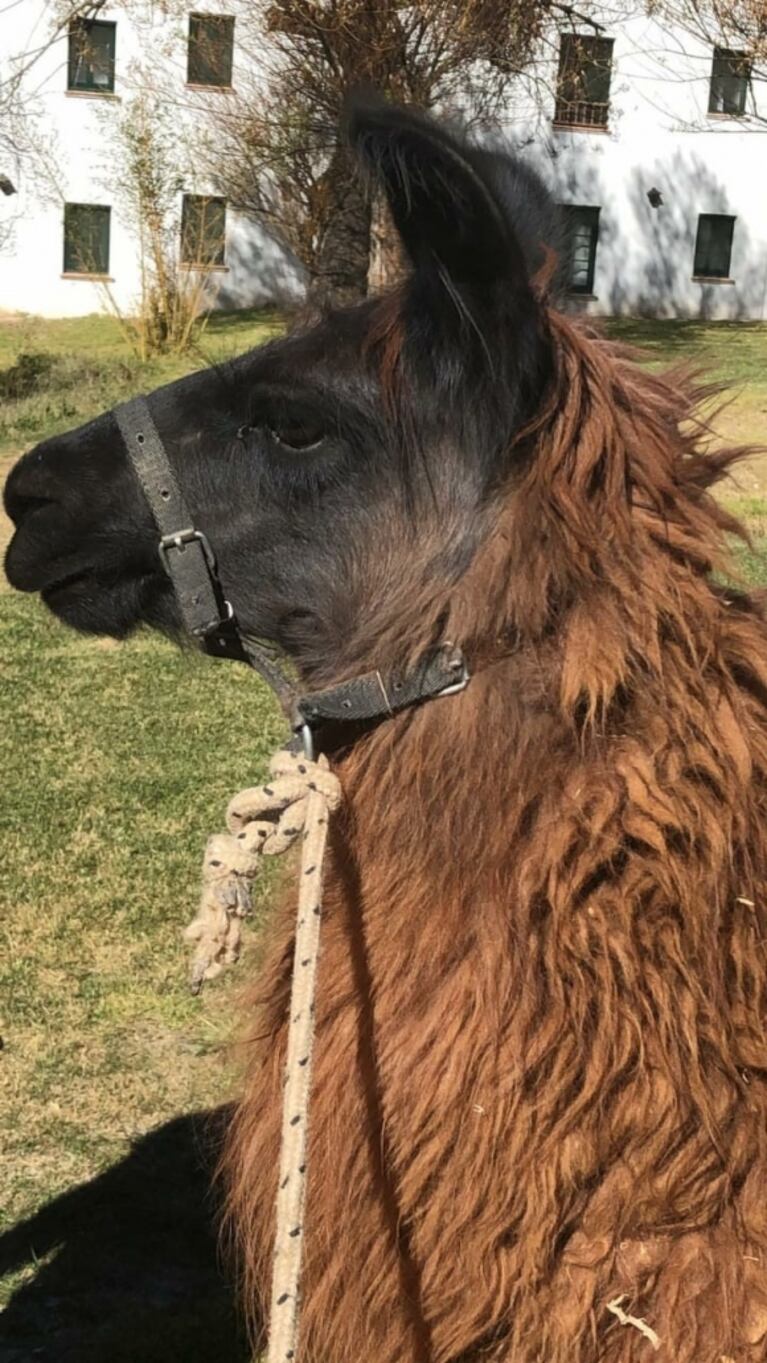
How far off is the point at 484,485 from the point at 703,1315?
1.13 m

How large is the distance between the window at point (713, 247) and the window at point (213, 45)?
525 inches

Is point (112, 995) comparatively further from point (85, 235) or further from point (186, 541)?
point (85, 235)

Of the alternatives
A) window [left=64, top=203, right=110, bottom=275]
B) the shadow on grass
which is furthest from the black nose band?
window [left=64, top=203, right=110, bottom=275]

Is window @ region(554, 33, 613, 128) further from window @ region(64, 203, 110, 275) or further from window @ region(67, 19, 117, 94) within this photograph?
window @ region(64, 203, 110, 275)

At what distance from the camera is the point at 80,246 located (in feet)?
95.6

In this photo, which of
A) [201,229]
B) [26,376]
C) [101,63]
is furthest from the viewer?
[101,63]

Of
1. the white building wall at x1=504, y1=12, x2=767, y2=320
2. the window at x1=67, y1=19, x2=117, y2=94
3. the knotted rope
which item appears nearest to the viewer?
the knotted rope

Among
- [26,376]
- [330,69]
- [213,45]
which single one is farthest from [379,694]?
[213,45]

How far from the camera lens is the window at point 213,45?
72.3 feet

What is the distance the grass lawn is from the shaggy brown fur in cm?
60

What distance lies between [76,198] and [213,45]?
7.52m

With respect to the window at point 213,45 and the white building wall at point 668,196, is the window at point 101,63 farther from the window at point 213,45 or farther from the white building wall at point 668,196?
the white building wall at point 668,196

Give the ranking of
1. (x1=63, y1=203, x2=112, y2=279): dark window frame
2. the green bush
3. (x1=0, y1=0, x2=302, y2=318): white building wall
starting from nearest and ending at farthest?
the green bush → (x1=0, y1=0, x2=302, y2=318): white building wall → (x1=63, y1=203, x2=112, y2=279): dark window frame

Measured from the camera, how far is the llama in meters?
1.98
